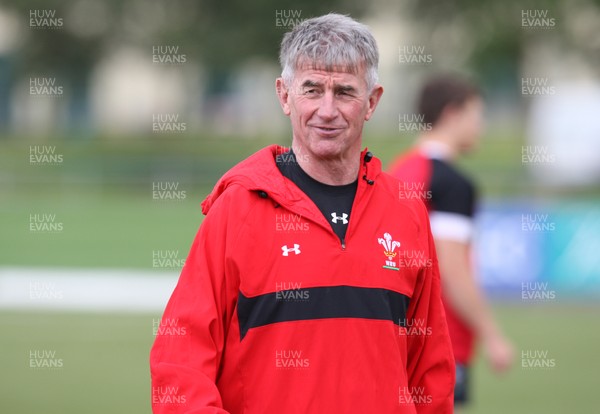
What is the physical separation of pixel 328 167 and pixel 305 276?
398 mm

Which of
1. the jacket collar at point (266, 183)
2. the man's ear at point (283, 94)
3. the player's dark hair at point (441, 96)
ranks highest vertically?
the player's dark hair at point (441, 96)

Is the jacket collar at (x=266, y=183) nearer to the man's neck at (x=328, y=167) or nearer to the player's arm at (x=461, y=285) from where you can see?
the man's neck at (x=328, y=167)

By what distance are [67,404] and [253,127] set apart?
148ft

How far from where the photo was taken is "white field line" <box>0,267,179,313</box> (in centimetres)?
1384


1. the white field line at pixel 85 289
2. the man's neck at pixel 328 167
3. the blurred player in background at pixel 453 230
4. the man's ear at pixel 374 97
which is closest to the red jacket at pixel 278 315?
the man's neck at pixel 328 167

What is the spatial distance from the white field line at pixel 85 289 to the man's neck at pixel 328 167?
10049 mm

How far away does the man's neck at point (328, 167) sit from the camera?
11.7 ft

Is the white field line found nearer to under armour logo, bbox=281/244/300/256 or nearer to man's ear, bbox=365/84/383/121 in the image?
man's ear, bbox=365/84/383/121

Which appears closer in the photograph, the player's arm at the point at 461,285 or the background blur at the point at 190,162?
the player's arm at the point at 461,285

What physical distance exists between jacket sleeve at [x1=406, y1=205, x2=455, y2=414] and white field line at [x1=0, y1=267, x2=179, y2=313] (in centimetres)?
990

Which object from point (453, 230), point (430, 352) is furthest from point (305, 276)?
point (453, 230)

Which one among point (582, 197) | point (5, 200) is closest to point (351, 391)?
point (582, 197)

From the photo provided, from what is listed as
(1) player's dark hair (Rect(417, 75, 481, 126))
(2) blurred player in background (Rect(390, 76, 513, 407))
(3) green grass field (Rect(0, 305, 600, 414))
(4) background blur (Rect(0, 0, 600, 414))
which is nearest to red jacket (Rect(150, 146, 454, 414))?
(2) blurred player in background (Rect(390, 76, 513, 407))

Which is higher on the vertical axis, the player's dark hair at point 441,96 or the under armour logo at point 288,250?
the player's dark hair at point 441,96
